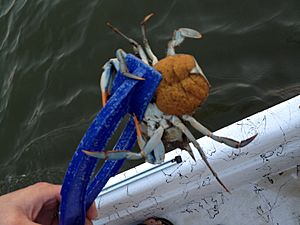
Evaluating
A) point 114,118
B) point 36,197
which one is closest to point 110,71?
point 114,118

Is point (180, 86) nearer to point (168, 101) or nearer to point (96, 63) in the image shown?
point (168, 101)

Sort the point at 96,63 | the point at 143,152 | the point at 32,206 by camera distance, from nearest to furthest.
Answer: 1. the point at 143,152
2. the point at 32,206
3. the point at 96,63

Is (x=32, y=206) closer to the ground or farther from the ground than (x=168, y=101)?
closer to the ground

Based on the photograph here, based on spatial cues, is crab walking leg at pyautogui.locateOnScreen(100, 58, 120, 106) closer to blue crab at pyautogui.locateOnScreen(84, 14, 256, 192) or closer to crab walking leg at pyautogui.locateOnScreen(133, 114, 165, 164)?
blue crab at pyautogui.locateOnScreen(84, 14, 256, 192)

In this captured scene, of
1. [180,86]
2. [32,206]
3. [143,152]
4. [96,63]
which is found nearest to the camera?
[180,86]

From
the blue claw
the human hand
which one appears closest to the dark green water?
the human hand

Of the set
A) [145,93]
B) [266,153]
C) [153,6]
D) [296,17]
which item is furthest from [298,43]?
[145,93]

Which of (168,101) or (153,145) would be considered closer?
(168,101)
